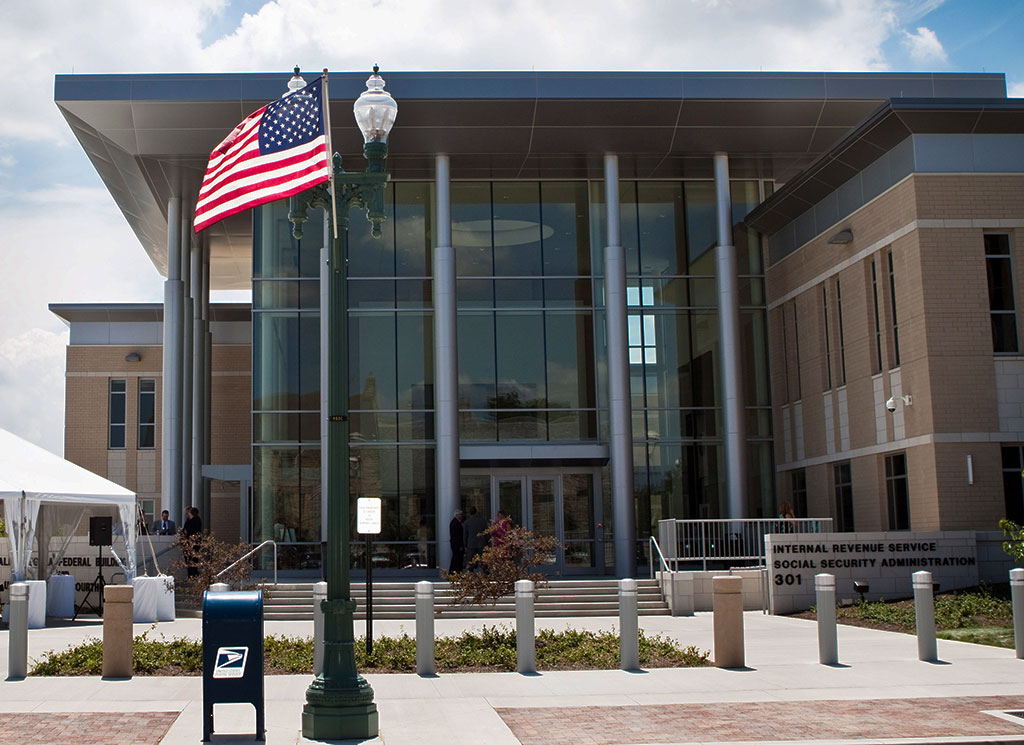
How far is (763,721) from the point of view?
34.8 ft

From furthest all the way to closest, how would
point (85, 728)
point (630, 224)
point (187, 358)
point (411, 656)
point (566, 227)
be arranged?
1. point (187, 358)
2. point (630, 224)
3. point (566, 227)
4. point (411, 656)
5. point (85, 728)

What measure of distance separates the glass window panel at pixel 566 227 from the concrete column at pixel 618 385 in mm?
1557

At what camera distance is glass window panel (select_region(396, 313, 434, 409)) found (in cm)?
3066

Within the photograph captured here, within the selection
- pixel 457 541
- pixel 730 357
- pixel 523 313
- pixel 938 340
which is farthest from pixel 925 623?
pixel 523 313

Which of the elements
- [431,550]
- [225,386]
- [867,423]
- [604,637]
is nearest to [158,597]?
[431,550]

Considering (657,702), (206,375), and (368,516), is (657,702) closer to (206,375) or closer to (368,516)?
(368,516)

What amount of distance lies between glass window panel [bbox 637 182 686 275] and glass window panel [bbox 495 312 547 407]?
358cm

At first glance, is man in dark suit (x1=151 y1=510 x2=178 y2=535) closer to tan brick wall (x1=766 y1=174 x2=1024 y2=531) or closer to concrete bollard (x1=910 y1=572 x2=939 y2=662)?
tan brick wall (x1=766 y1=174 x2=1024 y2=531)

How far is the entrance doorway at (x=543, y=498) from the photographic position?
3005 cm

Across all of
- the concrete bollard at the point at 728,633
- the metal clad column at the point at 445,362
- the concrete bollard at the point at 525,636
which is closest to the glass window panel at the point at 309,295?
the metal clad column at the point at 445,362

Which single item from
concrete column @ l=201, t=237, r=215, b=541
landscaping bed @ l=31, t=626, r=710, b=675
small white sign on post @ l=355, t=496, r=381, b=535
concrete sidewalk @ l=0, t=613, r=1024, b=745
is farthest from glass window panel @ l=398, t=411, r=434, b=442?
concrete sidewalk @ l=0, t=613, r=1024, b=745

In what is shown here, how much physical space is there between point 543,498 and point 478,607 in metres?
6.69

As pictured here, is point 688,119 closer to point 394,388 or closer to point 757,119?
point 757,119

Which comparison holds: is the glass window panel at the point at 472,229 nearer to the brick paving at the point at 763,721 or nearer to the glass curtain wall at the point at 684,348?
the glass curtain wall at the point at 684,348
